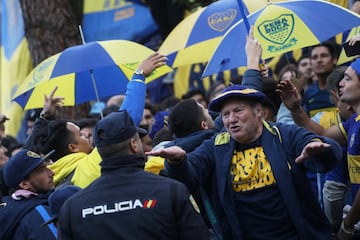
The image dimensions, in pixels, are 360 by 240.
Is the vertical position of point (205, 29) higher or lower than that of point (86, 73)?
higher

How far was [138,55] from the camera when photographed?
24.9 feet

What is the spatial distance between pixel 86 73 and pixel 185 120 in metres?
2.58

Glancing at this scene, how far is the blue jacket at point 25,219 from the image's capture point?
5610 millimetres

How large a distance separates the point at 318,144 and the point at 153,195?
1.04 meters

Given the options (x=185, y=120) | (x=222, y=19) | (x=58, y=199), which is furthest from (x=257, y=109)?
(x=222, y=19)

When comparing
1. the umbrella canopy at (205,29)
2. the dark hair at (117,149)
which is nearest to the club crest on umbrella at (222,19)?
the umbrella canopy at (205,29)

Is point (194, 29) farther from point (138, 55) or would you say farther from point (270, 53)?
point (270, 53)

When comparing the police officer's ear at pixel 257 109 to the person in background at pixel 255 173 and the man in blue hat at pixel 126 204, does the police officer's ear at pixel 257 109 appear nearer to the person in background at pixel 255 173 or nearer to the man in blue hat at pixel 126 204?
the person in background at pixel 255 173

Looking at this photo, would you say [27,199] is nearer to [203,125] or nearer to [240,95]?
[203,125]

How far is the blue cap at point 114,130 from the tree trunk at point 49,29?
6.36 metres

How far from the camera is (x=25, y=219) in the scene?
18.8 feet

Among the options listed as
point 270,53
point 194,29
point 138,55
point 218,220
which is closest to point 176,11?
point 194,29

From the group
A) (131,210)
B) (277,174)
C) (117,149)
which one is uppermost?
(117,149)

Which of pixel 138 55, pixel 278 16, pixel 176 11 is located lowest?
pixel 176 11
